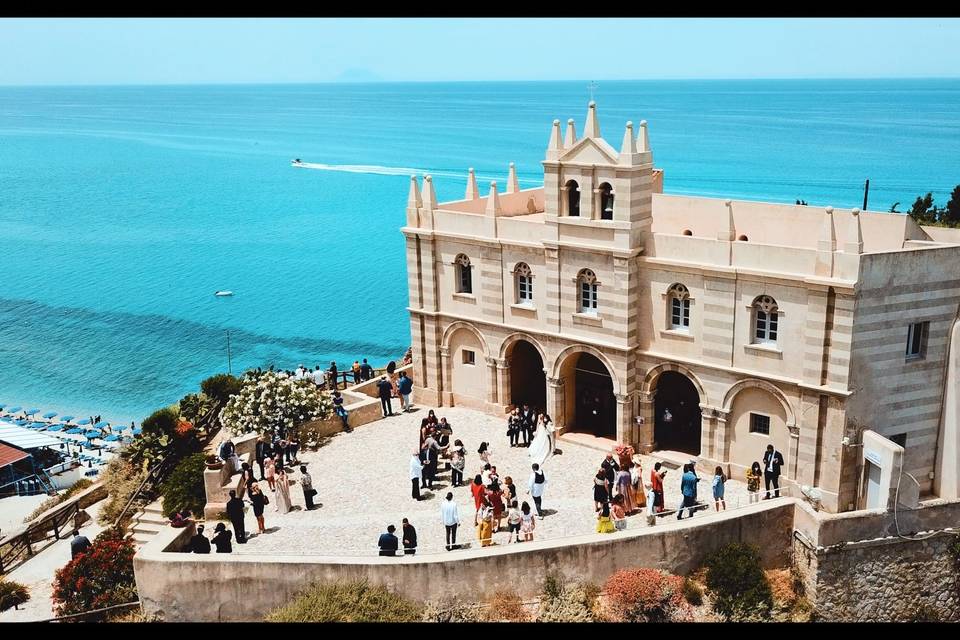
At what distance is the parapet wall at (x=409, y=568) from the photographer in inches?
885

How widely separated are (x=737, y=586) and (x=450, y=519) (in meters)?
7.46

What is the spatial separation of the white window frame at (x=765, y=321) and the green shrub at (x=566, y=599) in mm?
8395

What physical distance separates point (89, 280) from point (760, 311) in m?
69.4

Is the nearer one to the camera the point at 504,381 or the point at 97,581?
the point at 97,581

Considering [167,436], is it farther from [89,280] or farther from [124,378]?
[89,280]

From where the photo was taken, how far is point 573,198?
94.8 feet

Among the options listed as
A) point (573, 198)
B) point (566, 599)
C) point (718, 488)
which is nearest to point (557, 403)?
point (573, 198)

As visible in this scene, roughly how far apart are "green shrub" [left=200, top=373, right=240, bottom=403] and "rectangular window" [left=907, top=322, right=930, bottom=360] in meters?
23.2

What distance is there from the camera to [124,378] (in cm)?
5831

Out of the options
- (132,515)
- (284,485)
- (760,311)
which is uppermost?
(760,311)

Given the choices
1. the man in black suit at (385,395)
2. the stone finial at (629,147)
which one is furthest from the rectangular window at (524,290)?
the man in black suit at (385,395)

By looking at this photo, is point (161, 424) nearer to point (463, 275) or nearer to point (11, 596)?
point (11, 596)

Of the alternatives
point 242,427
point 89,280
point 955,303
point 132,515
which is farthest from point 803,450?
point 89,280

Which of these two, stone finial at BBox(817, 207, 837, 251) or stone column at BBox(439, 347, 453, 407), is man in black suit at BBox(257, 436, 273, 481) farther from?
stone finial at BBox(817, 207, 837, 251)
